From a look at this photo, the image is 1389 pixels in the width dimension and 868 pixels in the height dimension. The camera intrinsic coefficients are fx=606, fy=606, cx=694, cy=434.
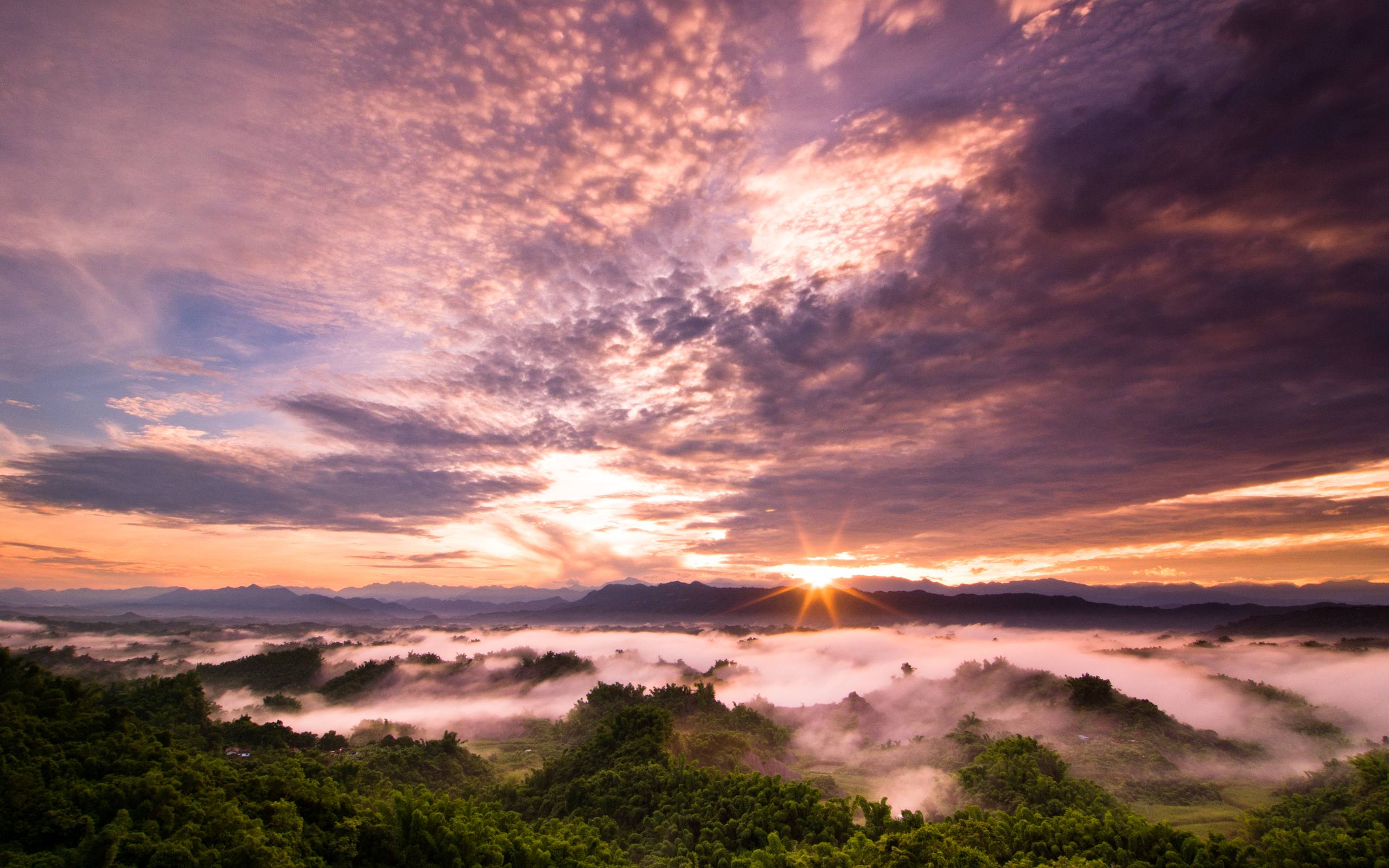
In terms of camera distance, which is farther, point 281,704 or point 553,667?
point 553,667

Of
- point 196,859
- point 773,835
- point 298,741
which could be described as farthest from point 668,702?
point 196,859

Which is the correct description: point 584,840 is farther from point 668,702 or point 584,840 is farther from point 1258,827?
point 668,702

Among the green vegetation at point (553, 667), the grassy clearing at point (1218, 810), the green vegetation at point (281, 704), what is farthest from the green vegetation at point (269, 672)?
the grassy clearing at point (1218, 810)

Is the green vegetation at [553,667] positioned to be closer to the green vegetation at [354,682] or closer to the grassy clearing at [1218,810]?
the green vegetation at [354,682]

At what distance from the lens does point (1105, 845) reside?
31.0 metres

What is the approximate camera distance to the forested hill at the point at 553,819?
21.7m

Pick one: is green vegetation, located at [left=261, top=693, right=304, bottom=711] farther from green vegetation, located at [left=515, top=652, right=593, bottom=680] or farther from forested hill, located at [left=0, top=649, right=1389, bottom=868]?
forested hill, located at [left=0, top=649, right=1389, bottom=868]

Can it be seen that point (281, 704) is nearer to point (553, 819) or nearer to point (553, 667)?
point (553, 667)

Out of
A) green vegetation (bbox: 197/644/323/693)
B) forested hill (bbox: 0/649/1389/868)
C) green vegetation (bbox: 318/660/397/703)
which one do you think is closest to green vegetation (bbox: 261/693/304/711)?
green vegetation (bbox: 318/660/397/703)

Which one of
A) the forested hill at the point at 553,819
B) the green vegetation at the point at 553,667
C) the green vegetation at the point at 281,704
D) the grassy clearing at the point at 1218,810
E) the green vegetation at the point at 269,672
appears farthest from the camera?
the green vegetation at the point at 553,667

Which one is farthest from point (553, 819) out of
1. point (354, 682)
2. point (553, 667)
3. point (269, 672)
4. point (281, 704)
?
point (269, 672)

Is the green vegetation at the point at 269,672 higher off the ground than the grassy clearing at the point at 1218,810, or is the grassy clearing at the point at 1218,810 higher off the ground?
the grassy clearing at the point at 1218,810

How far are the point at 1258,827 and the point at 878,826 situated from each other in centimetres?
3084

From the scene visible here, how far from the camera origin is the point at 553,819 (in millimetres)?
46531
